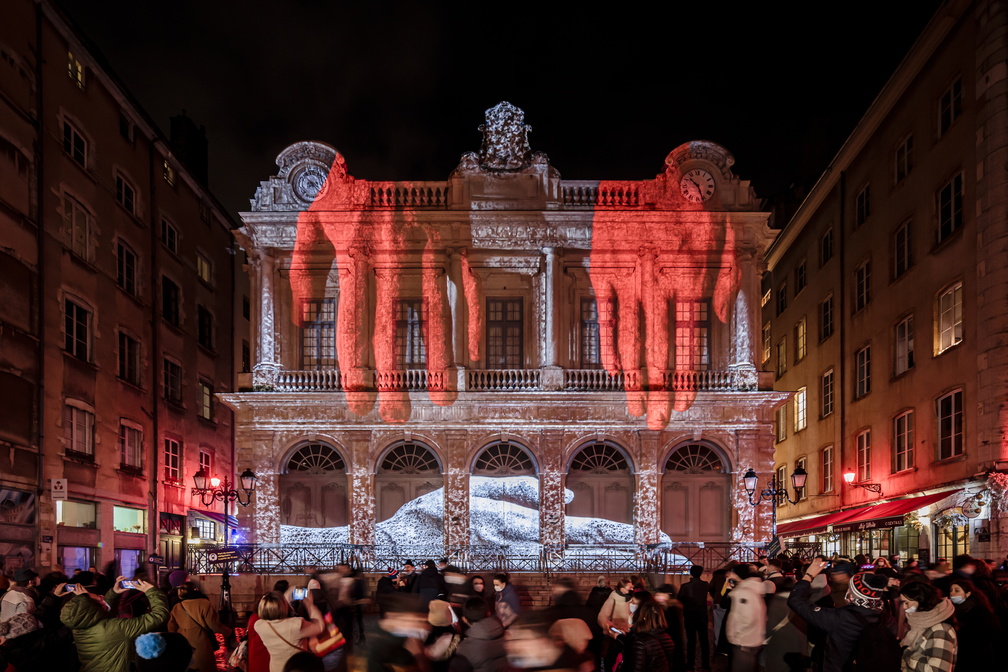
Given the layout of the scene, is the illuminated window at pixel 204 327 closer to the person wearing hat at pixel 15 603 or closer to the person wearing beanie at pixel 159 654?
the person wearing hat at pixel 15 603

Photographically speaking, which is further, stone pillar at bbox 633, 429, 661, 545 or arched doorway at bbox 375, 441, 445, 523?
arched doorway at bbox 375, 441, 445, 523

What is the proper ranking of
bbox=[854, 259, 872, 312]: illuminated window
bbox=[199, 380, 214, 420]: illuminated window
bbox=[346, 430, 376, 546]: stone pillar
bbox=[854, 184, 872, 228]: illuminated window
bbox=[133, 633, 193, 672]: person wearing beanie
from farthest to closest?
bbox=[199, 380, 214, 420]: illuminated window
bbox=[854, 184, 872, 228]: illuminated window
bbox=[854, 259, 872, 312]: illuminated window
bbox=[346, 430, 376, 546]: stone pillar
bbox=[133, 633, 193, 672]: person wearing beanie

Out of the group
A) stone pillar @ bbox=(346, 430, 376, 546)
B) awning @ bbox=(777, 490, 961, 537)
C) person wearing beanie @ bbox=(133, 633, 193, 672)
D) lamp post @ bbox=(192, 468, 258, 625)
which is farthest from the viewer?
stone pillar @ bbox=(346, 430, 376, 546)

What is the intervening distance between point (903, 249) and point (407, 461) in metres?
14.8

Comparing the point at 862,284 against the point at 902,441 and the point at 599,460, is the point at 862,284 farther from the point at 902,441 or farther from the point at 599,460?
the point at 599,460

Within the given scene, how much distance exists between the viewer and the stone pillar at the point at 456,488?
86.8 feet

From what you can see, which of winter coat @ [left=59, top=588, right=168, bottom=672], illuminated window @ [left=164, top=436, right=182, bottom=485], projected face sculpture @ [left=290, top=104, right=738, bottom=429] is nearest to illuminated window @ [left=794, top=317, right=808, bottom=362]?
projected face sculpture @ [left=290, top=104, right=738, bottom=429]

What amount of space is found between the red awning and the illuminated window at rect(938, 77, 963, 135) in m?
8.70

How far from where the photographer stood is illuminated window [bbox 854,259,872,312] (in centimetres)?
2814

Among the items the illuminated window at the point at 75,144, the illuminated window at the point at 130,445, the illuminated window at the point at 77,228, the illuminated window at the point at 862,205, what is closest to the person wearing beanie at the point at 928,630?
the illuminated window at the point at 77,228

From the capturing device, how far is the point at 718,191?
28.1 m

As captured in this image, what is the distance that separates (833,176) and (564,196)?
9.86 meters

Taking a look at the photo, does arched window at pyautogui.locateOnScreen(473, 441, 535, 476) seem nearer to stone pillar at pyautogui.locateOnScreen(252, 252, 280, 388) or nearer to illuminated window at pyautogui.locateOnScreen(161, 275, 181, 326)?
stone pillar at pyautogui.locateOnScreen(252, 252, 280, 388)

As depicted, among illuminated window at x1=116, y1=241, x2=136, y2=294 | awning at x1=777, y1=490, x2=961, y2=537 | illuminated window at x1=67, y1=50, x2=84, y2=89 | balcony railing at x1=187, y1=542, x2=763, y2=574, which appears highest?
illuminated window at x1=67, y1=50, x2=84, y2=89
